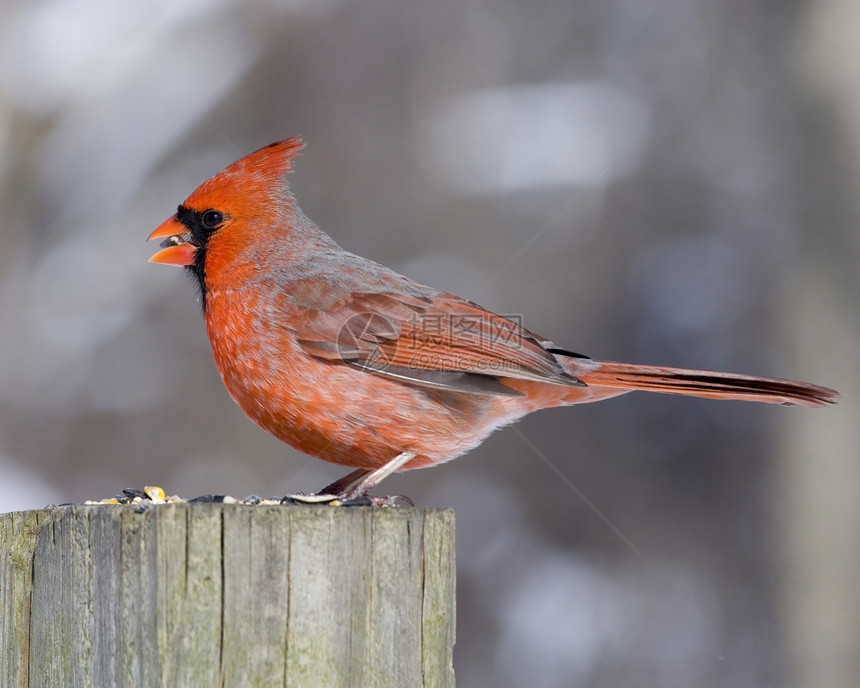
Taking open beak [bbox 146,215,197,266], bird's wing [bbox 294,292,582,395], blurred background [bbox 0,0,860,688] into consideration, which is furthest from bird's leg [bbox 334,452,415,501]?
blurred background [bbox 0,0,860,688]

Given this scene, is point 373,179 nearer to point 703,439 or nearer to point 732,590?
point 703,439

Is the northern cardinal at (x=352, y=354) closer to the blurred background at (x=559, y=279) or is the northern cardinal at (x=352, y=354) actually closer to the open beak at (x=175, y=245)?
the open beak at (x=175, y=245)

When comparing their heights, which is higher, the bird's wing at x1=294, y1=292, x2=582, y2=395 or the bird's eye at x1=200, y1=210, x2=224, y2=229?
the bird's eye at x1=200, y1=210, x2=224, y2=229

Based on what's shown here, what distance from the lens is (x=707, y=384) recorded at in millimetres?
2758

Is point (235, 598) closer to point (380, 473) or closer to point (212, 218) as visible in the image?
point (380, 473)

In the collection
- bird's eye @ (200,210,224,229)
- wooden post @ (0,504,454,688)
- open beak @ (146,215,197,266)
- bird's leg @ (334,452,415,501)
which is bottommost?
wooden post @ (0,504,454,688)

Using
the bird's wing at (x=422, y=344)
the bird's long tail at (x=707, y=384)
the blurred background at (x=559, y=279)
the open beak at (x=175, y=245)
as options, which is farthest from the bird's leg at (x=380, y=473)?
the blurred background at (x=559, y=279)

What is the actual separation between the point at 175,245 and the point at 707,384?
160 centimetres

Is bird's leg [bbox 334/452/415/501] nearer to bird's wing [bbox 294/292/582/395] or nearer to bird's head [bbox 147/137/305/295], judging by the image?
bird's wing [bbox 294/292/582/395]

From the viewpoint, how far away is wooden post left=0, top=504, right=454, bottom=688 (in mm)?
1491

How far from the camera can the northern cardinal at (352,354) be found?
8.49ft

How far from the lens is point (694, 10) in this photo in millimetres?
6121

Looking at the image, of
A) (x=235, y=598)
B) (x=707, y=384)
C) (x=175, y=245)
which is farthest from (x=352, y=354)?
(x=235, y=598)

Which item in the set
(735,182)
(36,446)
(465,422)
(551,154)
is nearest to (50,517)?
(465,422)
